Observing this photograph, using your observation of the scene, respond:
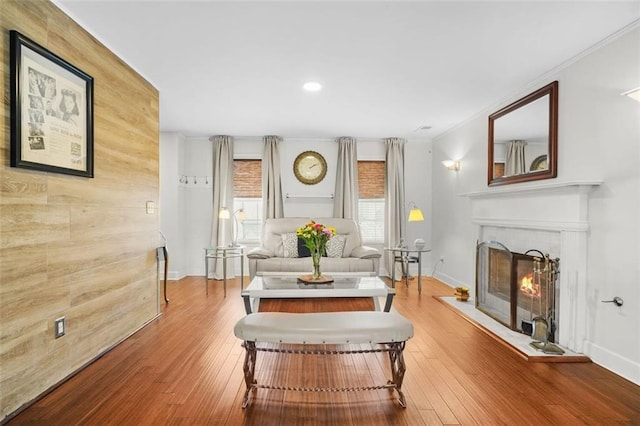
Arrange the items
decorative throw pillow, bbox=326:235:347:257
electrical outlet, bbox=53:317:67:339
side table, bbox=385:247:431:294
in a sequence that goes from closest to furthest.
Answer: electrical outlet, bbox=53:317:67:339, side table, bbox=385:247:431:294, decorative throw pillow, bbox=326:235:347:257

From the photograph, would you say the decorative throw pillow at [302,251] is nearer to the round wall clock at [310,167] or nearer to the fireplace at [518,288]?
the round wall clock at [310,167]

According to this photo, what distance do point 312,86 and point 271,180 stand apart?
2.65 m

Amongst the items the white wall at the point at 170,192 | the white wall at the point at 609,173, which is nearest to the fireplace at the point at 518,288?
the white wall at the point at 609,173

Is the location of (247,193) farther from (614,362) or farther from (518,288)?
(614,362)

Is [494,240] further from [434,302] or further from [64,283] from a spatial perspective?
[64,283]

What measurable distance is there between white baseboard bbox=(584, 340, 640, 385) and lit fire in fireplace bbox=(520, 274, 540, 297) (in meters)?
0.54

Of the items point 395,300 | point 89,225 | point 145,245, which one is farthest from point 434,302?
point 89,225

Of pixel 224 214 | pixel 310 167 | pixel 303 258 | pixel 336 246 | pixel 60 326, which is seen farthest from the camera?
pixel 310 167

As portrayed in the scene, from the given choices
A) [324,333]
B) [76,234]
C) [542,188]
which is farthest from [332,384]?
[542,188]

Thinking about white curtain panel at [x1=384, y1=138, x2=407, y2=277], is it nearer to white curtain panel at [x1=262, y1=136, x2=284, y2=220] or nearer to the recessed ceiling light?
white curtain panel at [x1=262, y1=136, x2=284, y2=220]

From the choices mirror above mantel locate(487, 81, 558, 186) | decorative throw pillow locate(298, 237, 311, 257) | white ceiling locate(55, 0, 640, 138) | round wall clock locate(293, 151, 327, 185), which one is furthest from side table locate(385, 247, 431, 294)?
white ceiling locate(55, 0, 640, 138)

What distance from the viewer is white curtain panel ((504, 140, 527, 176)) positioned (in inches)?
149

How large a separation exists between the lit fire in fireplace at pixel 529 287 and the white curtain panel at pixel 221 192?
4.42 meters

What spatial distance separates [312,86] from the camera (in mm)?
3750
